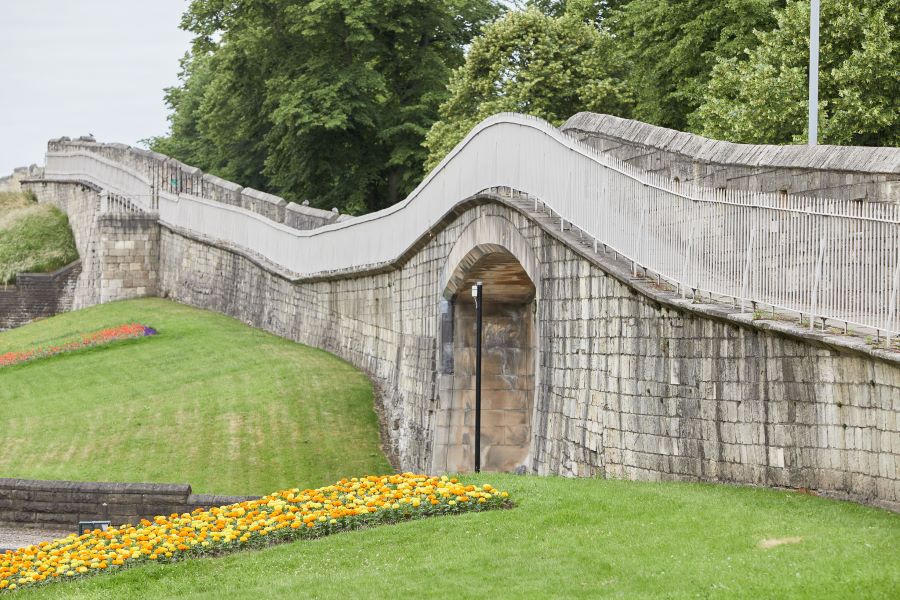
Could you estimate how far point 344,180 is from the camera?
4325cm

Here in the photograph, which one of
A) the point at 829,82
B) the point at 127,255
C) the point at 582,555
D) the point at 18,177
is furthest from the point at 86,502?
the point at 18,177

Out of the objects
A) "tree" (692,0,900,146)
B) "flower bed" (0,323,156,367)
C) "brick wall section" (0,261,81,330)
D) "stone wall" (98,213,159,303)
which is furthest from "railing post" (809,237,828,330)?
"brick wall section" (0,261,81,330)

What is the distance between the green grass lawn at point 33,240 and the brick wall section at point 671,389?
84.1 feet

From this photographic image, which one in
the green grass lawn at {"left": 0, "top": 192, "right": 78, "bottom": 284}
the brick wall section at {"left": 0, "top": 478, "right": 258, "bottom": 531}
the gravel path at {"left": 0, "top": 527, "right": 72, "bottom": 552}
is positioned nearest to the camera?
the gravel path at {"left": 0, "top": 527, "right": 72, "bottom": 552}

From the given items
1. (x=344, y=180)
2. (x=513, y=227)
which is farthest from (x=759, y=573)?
(x=344, y=180)

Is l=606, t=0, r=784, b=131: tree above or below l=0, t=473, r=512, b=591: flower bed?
above

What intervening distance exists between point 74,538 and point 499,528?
214 inches

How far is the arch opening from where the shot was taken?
21.6m

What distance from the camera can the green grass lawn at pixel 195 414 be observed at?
74.0ft

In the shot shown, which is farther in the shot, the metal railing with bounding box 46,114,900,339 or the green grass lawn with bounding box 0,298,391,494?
the green grass lawn with bounding box 0,298,391,494

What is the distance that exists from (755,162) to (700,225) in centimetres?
80

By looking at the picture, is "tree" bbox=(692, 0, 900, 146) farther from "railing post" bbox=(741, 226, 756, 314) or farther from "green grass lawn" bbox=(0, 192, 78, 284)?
"green grass lawn" bbox=(0, 192, 78, 284)

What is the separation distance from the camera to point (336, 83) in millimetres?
41312

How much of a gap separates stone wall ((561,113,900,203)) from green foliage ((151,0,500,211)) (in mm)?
25012
